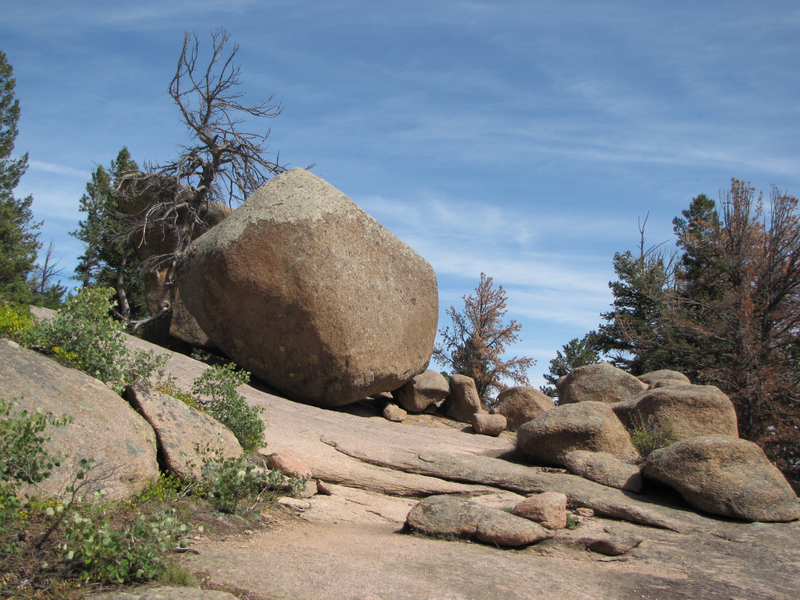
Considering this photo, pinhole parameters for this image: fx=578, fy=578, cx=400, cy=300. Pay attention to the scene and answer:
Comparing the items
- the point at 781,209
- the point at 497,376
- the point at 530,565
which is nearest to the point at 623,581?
the point at 530,565

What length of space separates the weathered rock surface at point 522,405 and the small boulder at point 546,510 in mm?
7845

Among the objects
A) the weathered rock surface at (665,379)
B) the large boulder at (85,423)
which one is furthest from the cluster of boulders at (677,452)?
the large boulder at (85,423)

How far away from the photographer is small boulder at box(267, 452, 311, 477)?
6.78 m

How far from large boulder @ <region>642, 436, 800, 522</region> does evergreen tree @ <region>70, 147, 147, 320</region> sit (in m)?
15.4

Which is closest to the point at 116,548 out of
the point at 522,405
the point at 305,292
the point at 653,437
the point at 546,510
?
the point at 546,510

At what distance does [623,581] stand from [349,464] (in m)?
4.10

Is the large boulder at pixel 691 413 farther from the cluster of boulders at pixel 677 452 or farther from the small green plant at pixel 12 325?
the small green plant at pixel 12 325

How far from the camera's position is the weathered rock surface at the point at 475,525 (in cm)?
576

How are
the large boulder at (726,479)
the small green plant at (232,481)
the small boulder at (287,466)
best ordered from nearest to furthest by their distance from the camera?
the small green plant at (232,481), the small boulder at (287,466), the large boulder at (726,479)

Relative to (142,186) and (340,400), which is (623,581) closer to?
(340,400)

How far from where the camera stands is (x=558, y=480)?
26.6 ft

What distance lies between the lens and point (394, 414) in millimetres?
13758

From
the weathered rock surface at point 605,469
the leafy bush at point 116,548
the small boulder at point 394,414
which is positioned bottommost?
the leafy bush at point 116,548

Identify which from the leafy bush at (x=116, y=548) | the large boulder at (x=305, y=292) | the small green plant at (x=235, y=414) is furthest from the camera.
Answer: the large boulder at (x=305, y=292)
